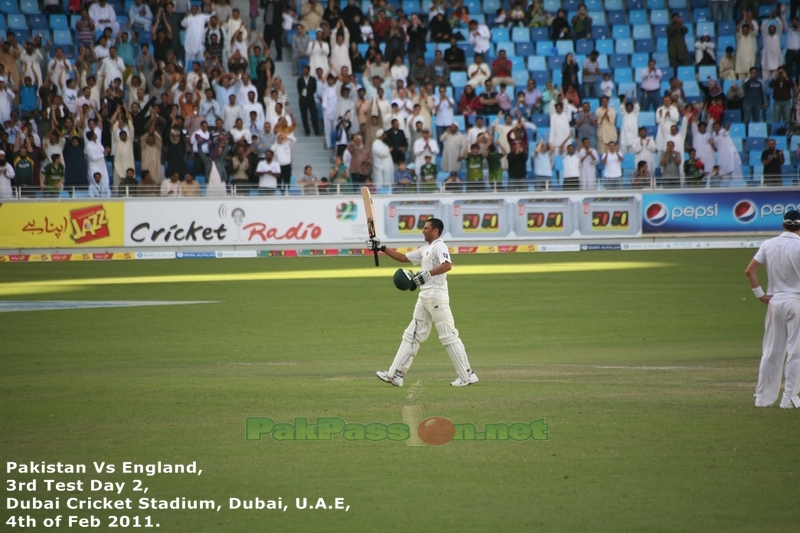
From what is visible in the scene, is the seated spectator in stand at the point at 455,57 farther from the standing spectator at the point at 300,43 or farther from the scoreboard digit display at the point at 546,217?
the scoreboard digit display at the point at 546,217

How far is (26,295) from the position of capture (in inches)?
757

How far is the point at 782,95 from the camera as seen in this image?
103 feet

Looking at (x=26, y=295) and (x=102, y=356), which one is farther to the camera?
(x=26, y=295)

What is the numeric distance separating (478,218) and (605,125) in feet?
17.5

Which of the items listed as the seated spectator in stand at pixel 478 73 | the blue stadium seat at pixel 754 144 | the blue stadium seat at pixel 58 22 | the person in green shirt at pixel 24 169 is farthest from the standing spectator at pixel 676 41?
the person in green shirt at pixel 24 169

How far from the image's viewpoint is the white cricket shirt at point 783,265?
9.09m

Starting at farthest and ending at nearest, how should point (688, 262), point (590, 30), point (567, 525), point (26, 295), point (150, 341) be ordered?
point (590, 30)
point (688, 262)
point (26, 295)
point (150, 341)
point (567, 525)

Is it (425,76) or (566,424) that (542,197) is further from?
(566,424)

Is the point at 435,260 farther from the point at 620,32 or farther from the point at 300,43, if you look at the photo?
the point at 620,32

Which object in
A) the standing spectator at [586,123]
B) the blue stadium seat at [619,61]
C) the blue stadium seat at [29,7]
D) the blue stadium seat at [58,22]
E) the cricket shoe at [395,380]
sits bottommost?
the cricket shoe at [395,380]

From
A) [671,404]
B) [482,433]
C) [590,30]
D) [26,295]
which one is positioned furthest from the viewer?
[590,30]

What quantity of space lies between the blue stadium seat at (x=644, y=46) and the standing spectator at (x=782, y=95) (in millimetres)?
4600

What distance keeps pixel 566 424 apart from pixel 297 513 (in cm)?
316

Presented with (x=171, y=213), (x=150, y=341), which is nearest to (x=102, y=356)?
(x=150, y=341)
